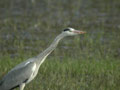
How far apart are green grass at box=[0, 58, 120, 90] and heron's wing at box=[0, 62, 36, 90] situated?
0.54 m

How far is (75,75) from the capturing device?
26.3ft

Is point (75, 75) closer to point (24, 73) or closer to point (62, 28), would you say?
point (24, 73)

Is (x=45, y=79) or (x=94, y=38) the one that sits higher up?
(x=45, y=79)

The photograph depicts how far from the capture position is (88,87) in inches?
280

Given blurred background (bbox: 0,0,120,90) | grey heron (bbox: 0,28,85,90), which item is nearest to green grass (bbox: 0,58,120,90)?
blurred background (bbox: 0,0,120,90)

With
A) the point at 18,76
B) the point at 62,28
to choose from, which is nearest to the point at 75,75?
the point at 18,76

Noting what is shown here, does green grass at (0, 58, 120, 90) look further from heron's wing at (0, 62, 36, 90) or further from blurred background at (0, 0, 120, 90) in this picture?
heron's wing at (0, 62, 36, 90)

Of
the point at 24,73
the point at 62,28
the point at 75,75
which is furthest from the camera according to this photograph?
the point at 62,28

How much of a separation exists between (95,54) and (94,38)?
6.25 ft

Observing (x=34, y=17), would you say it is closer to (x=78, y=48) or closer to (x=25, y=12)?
(x=25, y=12)

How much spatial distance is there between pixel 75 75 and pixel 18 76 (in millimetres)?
1828

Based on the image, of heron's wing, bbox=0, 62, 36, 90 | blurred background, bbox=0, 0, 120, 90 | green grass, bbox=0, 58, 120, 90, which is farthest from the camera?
blurred background, bbox=0, 0, 120, 90

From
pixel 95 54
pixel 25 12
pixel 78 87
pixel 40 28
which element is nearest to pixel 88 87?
pixel 78 87

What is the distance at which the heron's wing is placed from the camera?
21.0ft
